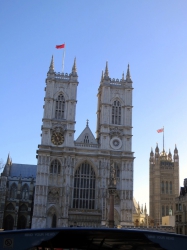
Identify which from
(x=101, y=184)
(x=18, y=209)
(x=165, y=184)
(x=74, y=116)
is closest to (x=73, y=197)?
(x=101, y=184)

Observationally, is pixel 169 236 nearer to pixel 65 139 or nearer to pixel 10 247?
pixel 10 247

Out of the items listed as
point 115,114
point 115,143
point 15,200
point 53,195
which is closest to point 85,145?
point 115,143

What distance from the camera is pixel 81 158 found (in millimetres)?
56500

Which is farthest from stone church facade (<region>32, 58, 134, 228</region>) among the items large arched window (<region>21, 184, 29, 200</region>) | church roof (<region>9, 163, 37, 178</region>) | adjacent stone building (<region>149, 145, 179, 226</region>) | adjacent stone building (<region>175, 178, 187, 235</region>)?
adjacent stone building (<region>149, 145, 179, 226</region>)

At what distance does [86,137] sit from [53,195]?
35.1 feet

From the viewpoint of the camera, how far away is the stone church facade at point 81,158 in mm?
53188

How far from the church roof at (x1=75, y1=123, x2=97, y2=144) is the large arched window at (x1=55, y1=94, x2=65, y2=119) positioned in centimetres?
429

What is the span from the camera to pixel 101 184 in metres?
54.5

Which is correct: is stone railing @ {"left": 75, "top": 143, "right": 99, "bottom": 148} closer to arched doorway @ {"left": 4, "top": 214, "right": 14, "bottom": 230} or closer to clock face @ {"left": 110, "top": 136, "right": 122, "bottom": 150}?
clock face @ {"left": 110, "top": 136, "right": 122, "bottom": 150}

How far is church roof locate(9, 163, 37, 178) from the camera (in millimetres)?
77500

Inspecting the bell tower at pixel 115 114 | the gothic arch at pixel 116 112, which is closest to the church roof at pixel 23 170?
the bell tower at pixel 115 114

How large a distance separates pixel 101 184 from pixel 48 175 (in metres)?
7.93

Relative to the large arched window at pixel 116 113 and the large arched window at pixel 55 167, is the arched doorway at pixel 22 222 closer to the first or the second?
the large arched window at pixel 55 167

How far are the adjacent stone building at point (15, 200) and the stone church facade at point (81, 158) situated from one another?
51.5 ft
